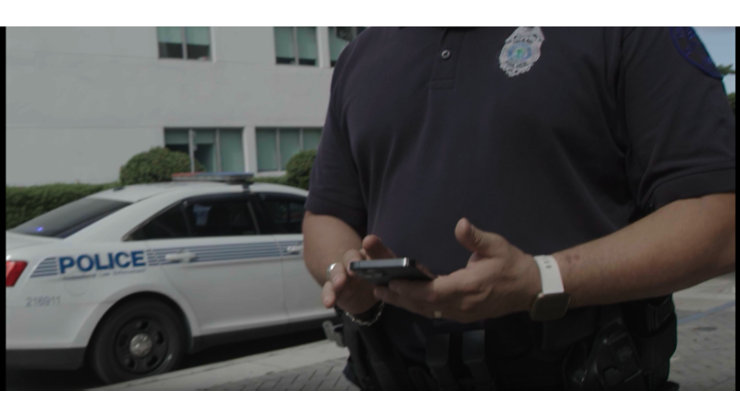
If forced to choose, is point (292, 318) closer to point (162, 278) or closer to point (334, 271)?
point (162, 278)

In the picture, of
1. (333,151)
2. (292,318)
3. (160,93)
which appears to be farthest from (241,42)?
(333,151)

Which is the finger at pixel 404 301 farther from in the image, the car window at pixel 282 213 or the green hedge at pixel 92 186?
the green hedge at pixel 92 186

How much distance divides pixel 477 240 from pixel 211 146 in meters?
19.0

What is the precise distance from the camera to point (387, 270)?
1.29 m

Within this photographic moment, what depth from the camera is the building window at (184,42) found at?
18.7 metres

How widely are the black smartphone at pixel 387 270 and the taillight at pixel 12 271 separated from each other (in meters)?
5.00

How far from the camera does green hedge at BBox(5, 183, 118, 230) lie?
1456 centimetres

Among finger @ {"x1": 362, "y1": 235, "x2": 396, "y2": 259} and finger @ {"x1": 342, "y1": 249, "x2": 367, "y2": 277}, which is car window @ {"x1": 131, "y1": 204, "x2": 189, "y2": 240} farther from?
finger @ {"x1": 362, "y1": 235, "x2": 396, "y2": 259}

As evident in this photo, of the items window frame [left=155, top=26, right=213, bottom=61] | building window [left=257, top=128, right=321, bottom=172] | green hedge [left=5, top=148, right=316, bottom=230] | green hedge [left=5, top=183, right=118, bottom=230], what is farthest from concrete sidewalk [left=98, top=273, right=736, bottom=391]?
building window [left=257, top=128, right=321, bottom=172]

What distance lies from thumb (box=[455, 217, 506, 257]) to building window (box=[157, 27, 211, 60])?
713 inches

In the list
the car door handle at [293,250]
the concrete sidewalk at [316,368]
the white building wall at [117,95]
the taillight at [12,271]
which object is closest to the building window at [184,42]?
the white building wall at [117,95]

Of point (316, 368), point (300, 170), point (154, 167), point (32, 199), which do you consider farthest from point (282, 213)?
point (300, 170)

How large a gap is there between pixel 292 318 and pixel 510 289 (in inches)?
233

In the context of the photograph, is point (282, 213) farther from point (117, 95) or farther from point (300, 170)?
point (117, 95)
